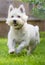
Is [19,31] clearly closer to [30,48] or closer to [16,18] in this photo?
[16,18]

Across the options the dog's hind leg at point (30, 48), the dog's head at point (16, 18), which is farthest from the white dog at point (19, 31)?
the dog's hind leg at point (30, 48)

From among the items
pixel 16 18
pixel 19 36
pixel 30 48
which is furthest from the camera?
pixel 30 48

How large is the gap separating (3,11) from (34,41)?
9383 mm

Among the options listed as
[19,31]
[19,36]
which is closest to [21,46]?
[19,36]

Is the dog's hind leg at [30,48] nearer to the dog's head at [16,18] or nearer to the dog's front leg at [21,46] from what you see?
the dog's front leg at [21,46]

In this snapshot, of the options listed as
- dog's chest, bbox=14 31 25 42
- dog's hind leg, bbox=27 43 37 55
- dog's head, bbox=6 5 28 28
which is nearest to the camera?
dog's head, bbox=6 5 28 28

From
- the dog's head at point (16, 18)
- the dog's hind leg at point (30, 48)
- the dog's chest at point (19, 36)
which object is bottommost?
the dog's hind leg at point (30, 48)

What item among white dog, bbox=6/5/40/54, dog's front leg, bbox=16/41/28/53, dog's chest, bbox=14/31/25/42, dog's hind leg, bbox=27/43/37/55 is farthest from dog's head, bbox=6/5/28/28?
dog's hind leg, bbox=27/43/37/55

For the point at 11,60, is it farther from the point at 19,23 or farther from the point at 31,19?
the point at 31,19

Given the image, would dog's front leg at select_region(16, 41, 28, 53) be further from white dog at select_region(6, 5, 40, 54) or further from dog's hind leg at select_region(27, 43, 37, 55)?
dog's hind leg at select_region(27, 43, 37, 55)

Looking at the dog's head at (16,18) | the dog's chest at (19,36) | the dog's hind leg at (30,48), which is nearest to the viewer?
the dog's head at (16,18)

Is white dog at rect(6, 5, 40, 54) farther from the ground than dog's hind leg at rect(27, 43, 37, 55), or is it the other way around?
white dog at rect(6, 5, 40, 54)

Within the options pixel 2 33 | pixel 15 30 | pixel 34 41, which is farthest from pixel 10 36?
pixel 2 33

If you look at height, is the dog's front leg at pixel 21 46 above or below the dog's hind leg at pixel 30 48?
above
